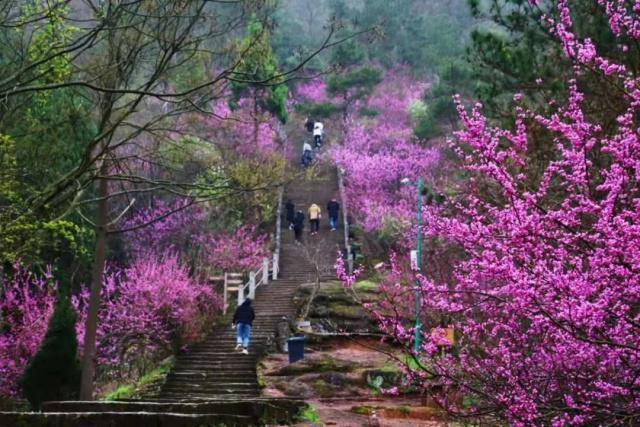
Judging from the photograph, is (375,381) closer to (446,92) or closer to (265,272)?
(265,272)

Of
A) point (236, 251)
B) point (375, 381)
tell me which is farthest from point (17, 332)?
point (236, 251)

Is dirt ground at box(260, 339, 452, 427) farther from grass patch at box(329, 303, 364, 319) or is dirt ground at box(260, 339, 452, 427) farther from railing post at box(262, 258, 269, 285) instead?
railing post at box(262, 258, 269, 285)

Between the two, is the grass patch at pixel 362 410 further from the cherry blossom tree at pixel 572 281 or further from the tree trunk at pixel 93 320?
the cherry blossom tree at pixel 572 281

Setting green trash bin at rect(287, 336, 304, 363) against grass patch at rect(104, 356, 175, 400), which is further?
green trash bin at rect(287, 336, 304, 363)

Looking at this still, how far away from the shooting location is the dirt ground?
45.3 feet

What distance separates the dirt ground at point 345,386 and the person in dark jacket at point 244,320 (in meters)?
0.87

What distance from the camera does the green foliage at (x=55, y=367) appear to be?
16.6 m

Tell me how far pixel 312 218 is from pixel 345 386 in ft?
54.7

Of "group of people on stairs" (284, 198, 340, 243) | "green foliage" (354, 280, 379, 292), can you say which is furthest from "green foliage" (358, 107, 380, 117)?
"green foliage" (354, 280, 379, 292)

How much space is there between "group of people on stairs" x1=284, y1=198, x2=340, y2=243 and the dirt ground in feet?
39.3

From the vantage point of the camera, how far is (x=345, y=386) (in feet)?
57.3

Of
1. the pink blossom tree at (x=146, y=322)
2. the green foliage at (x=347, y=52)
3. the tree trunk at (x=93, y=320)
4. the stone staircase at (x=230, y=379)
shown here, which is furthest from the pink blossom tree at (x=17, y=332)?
the green foliage at (x=347, y=52)

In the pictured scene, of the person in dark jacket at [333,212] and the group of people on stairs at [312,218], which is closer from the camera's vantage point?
the group of people on stairs at [312,218]

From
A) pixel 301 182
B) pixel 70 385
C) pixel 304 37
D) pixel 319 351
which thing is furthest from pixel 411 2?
pixel 70 385
